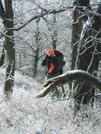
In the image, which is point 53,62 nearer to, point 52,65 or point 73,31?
point 52,65

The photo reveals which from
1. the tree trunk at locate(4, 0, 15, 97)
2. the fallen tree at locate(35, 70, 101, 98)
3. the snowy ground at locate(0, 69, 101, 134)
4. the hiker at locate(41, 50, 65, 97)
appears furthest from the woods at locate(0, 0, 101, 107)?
the fallen tree at locate(35, 70, 101, 98)

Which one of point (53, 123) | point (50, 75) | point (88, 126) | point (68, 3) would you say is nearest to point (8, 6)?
point (68, 3)

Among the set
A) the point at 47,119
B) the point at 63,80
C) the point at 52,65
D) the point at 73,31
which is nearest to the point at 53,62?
the point at 52,65

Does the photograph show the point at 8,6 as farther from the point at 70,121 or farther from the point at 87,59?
the point at 70,121

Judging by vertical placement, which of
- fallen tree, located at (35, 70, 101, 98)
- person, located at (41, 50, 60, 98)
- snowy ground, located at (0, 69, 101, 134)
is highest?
fallen tree, located at (35, 70, 101, 98)

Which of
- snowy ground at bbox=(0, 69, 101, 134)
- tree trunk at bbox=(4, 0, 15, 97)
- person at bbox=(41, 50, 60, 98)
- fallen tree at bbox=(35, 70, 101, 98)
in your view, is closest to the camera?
fallen tree at bbox=(35, 70, 101, 98)

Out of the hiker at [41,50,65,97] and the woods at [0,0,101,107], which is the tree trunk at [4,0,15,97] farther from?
the hiker at [41,50,65,97]

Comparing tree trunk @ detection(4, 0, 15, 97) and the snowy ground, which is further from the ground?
tree trunk @ detection(4, 0, 15, 97)

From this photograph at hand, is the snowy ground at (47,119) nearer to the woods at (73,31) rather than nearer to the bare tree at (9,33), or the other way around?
the woods at (73,31)

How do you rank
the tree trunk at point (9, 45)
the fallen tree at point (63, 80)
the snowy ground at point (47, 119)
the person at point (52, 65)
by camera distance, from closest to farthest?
the fallen tree at point (63, 80), the snowy ground at point (47, 119), the tree trunk at point (9, 45), the person at point (52, 65)

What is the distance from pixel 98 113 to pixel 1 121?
213 cm

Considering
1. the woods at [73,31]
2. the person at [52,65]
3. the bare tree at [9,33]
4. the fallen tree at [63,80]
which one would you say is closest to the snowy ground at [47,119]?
the woods at [73,31]

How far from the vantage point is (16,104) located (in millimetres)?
4383

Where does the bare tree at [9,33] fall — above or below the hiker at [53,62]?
above
